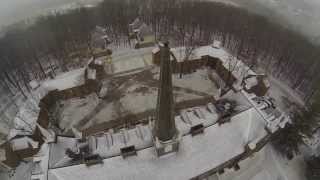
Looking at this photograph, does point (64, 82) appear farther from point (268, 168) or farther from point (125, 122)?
point (268, 168)

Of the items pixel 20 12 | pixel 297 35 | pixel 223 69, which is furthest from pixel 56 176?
pixel 20 12

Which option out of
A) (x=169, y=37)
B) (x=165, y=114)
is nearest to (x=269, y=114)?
(x=165, y=114)

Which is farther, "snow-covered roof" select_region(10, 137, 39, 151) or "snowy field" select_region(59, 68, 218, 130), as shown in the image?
"snowy field" select_region(59, 68, 218, 130)

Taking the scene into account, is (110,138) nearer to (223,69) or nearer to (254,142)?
(254,142)

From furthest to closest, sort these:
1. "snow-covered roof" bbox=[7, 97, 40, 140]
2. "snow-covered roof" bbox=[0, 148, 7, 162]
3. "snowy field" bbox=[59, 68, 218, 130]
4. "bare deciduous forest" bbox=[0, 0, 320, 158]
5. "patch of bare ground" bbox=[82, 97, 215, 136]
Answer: "bare deciduous forest" bbox=[0, 0, 320, 158]
"snowy field" bbox=[59, 68, 218, 130]
"patch of bare ground" bbox=[82, 97, 215, 136]
"snow-covered roof" bbox=[7, 97, 40, 140]
"snow-covered roof" bbox=[0, 148, 7, 162]

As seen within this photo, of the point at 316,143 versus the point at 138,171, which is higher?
the point at 138,171

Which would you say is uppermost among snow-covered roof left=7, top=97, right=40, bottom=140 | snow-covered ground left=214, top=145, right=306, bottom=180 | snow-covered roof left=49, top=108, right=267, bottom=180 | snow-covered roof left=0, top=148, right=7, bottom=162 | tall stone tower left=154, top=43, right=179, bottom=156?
tall stone tower left=154, top=43, right=179, bottom=156

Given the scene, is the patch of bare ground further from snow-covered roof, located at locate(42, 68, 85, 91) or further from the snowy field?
snow-covered roof, located at locate(42, 68, 85, 91)

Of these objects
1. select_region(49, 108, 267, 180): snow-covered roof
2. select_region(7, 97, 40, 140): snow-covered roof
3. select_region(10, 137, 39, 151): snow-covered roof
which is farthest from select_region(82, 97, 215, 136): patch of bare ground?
Answer: select_region(49, 108, 267, 180): snow-covered roof
